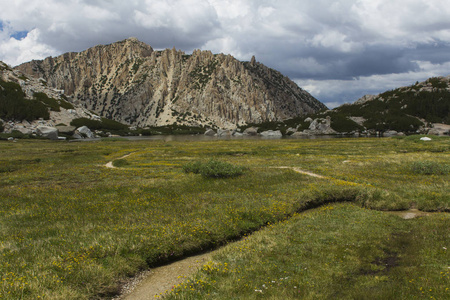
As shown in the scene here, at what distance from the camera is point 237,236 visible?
45.6 feet

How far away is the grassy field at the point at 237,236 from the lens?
8.45 m

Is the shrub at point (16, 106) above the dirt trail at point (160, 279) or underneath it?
above

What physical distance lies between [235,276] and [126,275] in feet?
14.4

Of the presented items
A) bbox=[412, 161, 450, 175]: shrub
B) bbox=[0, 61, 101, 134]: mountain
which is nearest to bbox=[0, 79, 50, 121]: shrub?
bbox=[0, 61, 101, 134]: mountain

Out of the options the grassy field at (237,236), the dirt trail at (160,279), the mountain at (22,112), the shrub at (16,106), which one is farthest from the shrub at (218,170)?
the shrub at (16,106)

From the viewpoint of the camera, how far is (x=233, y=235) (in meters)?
13.7

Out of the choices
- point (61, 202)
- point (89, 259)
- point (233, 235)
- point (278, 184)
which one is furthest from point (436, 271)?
point (61, 202)

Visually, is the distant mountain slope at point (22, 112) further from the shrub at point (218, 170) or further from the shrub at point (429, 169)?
the shrub at point (429, 169)

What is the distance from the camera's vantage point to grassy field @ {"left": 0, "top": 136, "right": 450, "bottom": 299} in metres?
8.45

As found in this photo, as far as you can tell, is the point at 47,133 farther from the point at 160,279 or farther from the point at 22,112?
the point at 160,279

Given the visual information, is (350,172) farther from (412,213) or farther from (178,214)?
(178,214)

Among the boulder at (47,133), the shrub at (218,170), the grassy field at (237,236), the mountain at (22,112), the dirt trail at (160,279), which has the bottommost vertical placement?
the dirt trail at (160,279)

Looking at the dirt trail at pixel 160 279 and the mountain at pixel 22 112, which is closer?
the dirt trail at pixel 160 279

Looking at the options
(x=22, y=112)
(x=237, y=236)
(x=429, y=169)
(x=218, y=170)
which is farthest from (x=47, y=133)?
(x=429, y=169)
